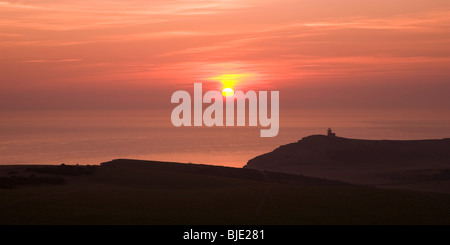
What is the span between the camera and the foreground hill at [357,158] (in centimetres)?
8519

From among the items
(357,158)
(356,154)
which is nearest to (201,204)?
(357,158)

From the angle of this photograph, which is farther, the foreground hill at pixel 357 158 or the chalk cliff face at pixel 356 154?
the chalk cliff face at pixel 356 154

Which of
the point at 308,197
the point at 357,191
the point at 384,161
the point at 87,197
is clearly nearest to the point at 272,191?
the point at 308,197

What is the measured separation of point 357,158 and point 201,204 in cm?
6936

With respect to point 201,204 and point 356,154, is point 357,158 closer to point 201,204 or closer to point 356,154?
point 356,154

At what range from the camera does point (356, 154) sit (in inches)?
4008

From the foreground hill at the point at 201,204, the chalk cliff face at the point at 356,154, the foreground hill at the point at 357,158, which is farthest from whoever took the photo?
the chalk cliff face at the point at 356,154

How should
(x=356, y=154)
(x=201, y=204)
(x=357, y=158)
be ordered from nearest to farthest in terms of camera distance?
(x=201, y=204)
(x=357, y=158)
(x=356, y=154)

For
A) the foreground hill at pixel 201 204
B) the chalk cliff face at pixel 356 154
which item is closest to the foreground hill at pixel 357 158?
the chalk cliff face at pixel 356 154

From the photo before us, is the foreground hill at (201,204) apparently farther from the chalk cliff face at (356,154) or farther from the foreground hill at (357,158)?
the chalk cliff face at (356,154)

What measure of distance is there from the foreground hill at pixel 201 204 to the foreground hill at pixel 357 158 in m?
37.9
